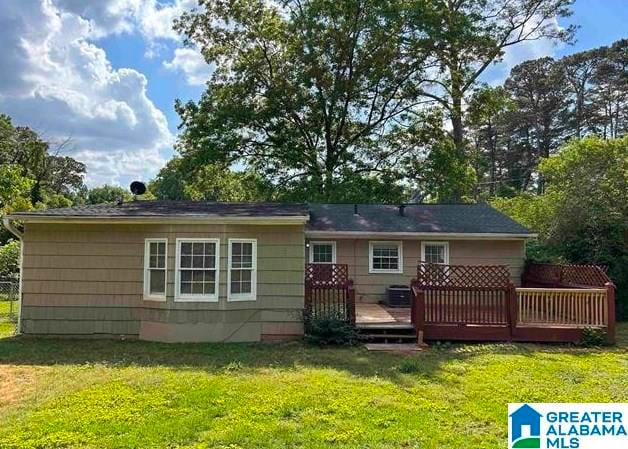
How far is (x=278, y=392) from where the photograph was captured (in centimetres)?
594

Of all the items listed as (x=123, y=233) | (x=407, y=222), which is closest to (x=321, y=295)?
(x=123, y=233)

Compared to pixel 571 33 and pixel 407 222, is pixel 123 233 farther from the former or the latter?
pixel 571 33

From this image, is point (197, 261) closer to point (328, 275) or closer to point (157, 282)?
point (157, 282)

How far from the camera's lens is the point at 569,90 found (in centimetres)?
3956

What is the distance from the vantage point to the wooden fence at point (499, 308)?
→ 945cm

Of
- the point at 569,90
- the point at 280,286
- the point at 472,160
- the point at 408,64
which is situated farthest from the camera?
the point at 569,90

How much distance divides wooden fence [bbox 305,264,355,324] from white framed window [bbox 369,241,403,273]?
4.40m

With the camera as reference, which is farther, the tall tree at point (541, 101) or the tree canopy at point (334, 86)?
the tall tree at point (541, 101)

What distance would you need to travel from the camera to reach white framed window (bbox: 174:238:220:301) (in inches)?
367

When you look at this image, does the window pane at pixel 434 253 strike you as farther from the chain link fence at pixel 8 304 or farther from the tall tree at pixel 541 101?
the tall tree at pixel 541 101

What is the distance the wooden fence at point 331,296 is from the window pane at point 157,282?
2810 millimetres

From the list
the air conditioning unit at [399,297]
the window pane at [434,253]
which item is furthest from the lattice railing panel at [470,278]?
the window pane at [434,253]

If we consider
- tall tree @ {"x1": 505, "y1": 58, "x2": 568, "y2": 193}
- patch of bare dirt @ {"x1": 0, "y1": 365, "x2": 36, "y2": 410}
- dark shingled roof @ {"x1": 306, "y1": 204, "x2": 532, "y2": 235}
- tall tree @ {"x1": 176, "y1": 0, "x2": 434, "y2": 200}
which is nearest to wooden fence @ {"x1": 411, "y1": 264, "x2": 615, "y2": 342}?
dark shingled roof @ {"x1": 306, "y1": 204, "x2": 532, "y2": 235}

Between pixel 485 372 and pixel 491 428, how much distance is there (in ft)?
7.89
